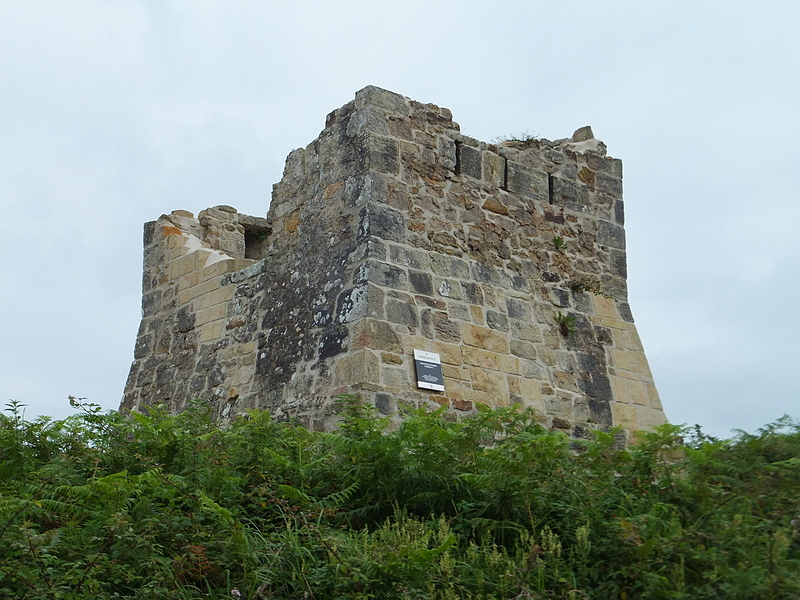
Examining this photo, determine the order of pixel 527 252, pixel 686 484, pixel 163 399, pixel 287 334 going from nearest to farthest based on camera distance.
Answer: pixel 686 484
pixel 287 334
pixel 527 252
pixel 163 399

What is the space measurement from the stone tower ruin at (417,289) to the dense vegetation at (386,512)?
5.13 ft

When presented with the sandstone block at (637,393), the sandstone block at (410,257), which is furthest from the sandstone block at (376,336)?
the sandstone block at (637,393)

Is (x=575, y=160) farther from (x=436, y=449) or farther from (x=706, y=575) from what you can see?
(x=706, y=575)

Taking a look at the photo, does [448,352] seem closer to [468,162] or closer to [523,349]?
[523,349]

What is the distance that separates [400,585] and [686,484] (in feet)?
5.49

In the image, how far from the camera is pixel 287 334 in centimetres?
827

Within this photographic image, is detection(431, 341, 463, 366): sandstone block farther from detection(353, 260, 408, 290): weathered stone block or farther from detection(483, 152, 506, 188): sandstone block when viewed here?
detection(483, 152, 506, 188): sandstone block

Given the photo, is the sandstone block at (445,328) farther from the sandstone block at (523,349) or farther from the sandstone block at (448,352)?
the sandstone block at (523,349)

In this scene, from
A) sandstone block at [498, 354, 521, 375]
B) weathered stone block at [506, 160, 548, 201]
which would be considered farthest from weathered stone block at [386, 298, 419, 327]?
weathered stone block at [506, 160, 548, 201]

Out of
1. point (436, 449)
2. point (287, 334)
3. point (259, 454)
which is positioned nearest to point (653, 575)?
point (436, 449)

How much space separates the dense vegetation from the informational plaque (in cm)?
130

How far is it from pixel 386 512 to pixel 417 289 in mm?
2700

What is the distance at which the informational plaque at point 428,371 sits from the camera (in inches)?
301

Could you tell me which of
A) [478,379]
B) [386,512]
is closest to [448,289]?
[478,379]
